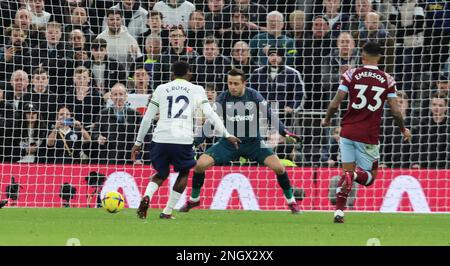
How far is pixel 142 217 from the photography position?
13.1 metres

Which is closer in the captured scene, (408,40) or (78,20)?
(78,20)

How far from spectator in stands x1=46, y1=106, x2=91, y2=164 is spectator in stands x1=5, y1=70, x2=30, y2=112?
0.69 metres

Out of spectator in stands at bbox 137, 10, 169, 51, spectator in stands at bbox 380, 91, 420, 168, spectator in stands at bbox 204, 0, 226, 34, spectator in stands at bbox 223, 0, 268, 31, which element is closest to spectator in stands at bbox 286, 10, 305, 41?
spectator in stands at bbox 223, 0, 268, 31

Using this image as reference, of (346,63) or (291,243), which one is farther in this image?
(346,63)

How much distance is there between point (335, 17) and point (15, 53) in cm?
573

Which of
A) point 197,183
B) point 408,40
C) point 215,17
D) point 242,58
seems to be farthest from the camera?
point 408,40

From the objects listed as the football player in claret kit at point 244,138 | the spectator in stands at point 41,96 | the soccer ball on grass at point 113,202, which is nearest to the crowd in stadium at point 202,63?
the spectator in stands at point 41,96

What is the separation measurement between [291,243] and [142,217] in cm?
343

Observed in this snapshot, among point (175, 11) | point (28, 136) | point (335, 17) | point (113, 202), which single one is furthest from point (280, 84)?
point (113, 202)

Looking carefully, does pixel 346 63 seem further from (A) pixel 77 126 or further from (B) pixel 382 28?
(A) pixel 77 126

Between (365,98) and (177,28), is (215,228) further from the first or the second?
(177,28)

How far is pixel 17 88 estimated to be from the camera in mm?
17875
